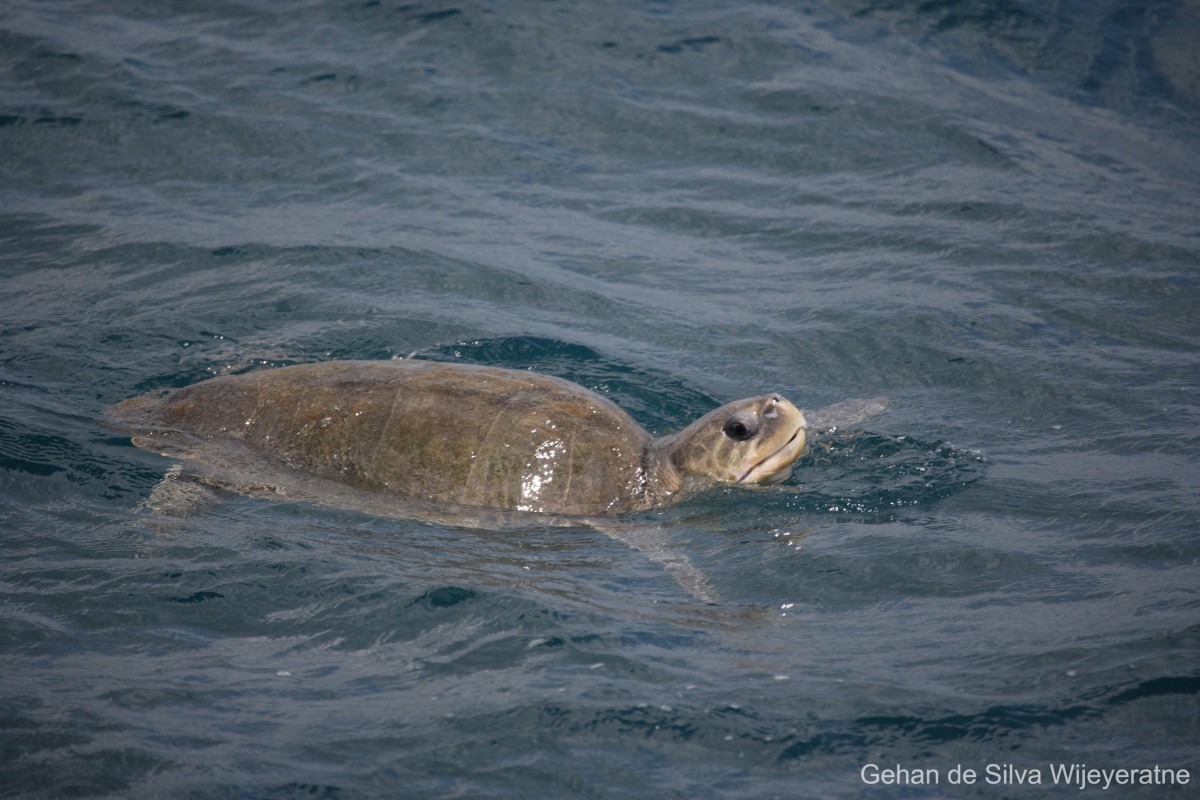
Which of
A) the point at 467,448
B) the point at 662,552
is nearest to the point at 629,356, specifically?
the point at 467,448

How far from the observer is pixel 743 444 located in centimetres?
671

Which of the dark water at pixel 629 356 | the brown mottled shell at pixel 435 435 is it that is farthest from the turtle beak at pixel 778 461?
the brown mottled shell at pixel 435 435

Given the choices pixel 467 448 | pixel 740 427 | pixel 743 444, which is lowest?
pixel 467 448

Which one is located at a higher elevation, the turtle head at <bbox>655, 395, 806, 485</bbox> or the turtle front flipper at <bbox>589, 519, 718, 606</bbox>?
the turtle head at <bbox>655, 395, 806, 485</bbox>

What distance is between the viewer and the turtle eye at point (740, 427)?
661cm

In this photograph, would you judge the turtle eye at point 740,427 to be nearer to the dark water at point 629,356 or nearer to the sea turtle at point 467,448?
the sea turtle at point 467,448

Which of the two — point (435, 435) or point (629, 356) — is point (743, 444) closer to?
point (435, 435)

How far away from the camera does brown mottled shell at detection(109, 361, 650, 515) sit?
21.8 ft

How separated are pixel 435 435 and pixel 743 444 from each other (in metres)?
1.89

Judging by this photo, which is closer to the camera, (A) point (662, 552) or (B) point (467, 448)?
(A) point (662, 552)

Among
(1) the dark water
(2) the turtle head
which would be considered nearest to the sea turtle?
(2) the turtle head

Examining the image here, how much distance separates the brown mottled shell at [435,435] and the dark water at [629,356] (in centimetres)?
35

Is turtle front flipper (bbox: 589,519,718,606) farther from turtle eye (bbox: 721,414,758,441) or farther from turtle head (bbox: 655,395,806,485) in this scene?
turtle eye (bbox: 721,414,758,441)

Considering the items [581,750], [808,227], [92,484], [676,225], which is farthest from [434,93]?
[581,750]
